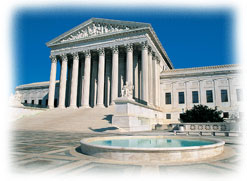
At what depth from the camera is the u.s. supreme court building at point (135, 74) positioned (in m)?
40.3

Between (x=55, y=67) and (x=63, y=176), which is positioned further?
(x=55, y=67)

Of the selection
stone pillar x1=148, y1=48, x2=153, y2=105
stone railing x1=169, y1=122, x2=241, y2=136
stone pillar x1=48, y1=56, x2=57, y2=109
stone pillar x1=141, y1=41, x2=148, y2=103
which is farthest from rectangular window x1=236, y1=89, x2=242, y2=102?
stone pillar x1=48, y1=56, x2=57, y2=109

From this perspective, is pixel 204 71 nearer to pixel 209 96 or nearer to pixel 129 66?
pixel 209 96

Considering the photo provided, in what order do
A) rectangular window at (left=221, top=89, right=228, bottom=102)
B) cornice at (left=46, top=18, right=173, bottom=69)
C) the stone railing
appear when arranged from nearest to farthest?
the stone railing < cornice at (left=46, top=18, right=173, bottom=69) < rectangular window at (left=221, top=89, right=228, bottom=102)

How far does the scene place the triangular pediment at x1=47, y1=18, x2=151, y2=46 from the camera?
4131cm

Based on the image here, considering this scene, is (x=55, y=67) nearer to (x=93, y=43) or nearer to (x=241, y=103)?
(x=93, y=43)

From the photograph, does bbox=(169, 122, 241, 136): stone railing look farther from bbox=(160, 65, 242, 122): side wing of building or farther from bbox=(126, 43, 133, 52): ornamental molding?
bbox=(126, 43, 133, 52): ornamental molding

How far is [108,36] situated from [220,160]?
39.4m

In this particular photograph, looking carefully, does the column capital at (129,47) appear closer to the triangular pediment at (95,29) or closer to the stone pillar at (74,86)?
Answer: the triangular pediment at (95,29)

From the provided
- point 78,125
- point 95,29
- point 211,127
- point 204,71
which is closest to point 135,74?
point 95,29

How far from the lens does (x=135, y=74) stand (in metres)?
45.1

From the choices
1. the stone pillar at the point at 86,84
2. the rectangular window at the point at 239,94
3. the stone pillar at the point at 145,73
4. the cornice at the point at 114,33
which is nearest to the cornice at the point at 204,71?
the rectangular window at the point at 239,94

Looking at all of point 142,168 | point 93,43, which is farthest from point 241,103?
point 142,168

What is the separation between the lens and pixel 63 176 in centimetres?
479
